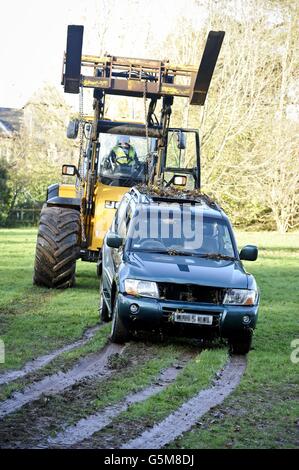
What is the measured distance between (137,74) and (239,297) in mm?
7055

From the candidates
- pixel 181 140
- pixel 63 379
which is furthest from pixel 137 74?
pixel 63 379

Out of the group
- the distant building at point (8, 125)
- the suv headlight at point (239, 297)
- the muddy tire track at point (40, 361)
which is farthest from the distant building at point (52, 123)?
the suv headlight at point (239, 297)

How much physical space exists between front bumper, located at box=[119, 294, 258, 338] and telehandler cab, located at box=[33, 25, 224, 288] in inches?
212

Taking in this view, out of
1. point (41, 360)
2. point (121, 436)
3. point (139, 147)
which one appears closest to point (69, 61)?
point (139, 147)

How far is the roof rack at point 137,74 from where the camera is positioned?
16.9 metres

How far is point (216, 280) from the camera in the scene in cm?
1168

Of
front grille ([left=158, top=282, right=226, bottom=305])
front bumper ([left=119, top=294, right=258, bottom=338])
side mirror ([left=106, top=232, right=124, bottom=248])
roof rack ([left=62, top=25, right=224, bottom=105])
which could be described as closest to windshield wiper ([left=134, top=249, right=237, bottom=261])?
side mirror ([left=106, top=232, right=124, bottom=248])

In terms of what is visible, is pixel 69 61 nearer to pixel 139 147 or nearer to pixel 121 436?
pixel 139 147

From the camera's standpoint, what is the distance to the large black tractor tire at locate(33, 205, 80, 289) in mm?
16891

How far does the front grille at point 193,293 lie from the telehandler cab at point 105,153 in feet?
17.4

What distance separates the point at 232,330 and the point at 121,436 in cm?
435

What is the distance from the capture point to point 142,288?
11.6 metres

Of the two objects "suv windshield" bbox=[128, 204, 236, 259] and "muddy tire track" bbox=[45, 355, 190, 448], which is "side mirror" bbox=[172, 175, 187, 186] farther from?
"muddy tire track" bbox=[45, 355, 190, 448]

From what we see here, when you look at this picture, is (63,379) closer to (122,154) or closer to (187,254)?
(187,254)
